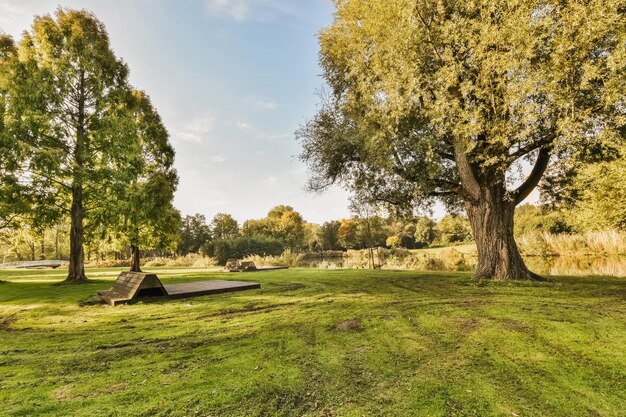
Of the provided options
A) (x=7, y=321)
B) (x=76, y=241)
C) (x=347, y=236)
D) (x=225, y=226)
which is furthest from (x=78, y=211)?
(x=347, y=236)

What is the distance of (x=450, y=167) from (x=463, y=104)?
373 cm

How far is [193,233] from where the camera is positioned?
186 ft

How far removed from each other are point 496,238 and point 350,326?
23.9ft

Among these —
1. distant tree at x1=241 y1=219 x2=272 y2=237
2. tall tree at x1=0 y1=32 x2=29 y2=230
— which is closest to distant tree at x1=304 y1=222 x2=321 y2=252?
distant tree at x1=241 y1=219 x2=272 y2=237

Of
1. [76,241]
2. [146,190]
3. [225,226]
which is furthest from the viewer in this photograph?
[225,226]

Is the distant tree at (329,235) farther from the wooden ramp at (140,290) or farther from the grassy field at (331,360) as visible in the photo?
the grassy field at (331,360)

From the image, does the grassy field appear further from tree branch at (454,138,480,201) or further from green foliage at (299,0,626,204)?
→ green foliage at (299,0,626,204)

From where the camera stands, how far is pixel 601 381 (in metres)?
3.06

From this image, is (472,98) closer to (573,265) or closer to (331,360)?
(331,360)

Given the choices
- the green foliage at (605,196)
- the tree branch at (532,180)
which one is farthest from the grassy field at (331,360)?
the green foliage at (605,196)

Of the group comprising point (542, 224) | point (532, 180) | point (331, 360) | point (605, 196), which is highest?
point (532, 180)

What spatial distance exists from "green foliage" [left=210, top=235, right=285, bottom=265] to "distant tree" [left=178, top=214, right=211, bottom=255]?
1369 cm

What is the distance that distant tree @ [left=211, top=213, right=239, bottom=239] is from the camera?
220 ft

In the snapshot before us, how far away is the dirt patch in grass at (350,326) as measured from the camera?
5.09 m
